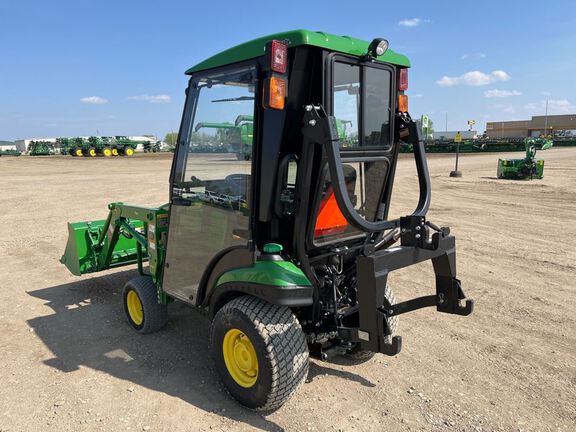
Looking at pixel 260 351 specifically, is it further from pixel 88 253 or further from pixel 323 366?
pixel 88 253

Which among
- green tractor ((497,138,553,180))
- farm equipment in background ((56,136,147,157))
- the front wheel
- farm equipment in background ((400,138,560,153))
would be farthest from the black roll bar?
farm equipment in background ((56,136,147,157))

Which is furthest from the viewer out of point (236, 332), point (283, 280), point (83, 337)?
point (83, 337)

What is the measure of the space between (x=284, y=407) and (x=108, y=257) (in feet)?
9.46

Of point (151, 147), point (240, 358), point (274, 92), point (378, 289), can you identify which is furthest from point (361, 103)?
point (151, 147)

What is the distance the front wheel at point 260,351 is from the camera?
2775 mm

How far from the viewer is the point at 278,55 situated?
2.55m

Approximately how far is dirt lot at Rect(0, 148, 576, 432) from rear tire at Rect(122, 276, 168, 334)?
106 mm

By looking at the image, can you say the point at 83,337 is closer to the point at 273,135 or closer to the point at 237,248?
the point at 237,248

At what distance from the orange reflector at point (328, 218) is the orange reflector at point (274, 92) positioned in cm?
68

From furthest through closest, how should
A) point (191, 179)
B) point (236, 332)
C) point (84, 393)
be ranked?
1. point (191, 179)
2. point (84, 393)
3. point (236, 332)

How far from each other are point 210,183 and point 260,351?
4.38 ft

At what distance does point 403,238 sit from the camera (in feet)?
9.27

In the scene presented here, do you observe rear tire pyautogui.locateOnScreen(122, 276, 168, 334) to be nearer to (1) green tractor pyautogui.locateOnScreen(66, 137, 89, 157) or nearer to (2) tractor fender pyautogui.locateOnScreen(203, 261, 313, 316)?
(2) tractor fender pyautogui.locateOnScreen(203, 261, 313, 316)

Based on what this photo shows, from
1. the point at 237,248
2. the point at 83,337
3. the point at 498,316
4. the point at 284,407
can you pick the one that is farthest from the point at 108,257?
the point at 498,316
